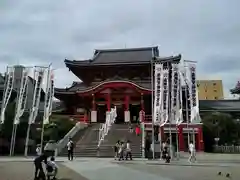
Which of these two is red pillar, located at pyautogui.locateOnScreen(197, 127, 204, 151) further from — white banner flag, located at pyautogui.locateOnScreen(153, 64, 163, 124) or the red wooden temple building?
white banner flag, located at pyautogui.locateOnScreen(153, 64, 163, 124)

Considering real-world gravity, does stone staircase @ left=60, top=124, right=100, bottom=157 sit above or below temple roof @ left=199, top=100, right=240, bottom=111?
below

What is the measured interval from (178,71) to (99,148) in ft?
33.5

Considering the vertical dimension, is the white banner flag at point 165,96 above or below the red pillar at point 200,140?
above

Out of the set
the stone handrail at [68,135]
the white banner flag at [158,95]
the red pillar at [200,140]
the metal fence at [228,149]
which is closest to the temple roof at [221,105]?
the metal fence at [228,149]

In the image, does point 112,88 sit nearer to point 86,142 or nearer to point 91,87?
point 91,87

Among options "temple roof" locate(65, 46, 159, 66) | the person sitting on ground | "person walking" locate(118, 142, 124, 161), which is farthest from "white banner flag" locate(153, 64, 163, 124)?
the person sitting on ground

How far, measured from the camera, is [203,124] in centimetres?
3956

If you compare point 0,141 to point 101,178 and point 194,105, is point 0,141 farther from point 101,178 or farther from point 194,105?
point 101,178

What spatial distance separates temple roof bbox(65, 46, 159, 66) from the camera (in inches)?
1938

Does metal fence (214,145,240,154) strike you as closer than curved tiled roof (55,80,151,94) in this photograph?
Yes

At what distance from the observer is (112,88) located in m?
44.8

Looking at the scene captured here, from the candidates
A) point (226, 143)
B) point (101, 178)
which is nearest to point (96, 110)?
point (226, 143)

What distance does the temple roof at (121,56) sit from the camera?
161 feet

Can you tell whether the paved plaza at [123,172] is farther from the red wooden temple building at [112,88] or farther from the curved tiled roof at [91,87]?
the curved tiled roof at [91,87]
